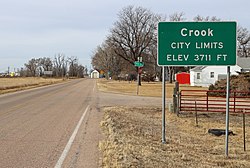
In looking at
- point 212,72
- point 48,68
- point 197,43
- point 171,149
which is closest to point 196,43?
point 197,43

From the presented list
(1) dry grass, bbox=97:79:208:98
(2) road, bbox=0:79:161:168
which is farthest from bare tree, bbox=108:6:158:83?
(2) road, bbox=0:79:161:168

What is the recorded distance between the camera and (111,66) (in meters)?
115

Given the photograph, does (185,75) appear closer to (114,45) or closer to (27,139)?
(114,45)

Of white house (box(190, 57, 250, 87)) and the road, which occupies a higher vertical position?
white house (box(190, 57, 250, 87))

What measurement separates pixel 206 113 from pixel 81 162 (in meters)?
12.6

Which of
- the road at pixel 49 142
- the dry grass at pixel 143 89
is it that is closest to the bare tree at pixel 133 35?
the dry grass at pixel 143 89

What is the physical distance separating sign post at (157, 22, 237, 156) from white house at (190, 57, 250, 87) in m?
40.6

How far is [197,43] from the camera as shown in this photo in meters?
8.16

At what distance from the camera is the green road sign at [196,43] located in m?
8.00

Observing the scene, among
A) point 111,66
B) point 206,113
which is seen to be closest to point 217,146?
point 206,113

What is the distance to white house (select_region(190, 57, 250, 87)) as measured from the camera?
4988 cm

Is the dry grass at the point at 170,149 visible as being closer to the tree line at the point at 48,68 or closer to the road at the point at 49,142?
the road at the point at 49,142

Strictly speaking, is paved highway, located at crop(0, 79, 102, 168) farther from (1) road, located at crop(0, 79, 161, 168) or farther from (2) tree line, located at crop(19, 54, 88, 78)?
(2) tree line, located at crop(19, 54, 88, 78)

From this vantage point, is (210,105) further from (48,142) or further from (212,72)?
(212,72)
